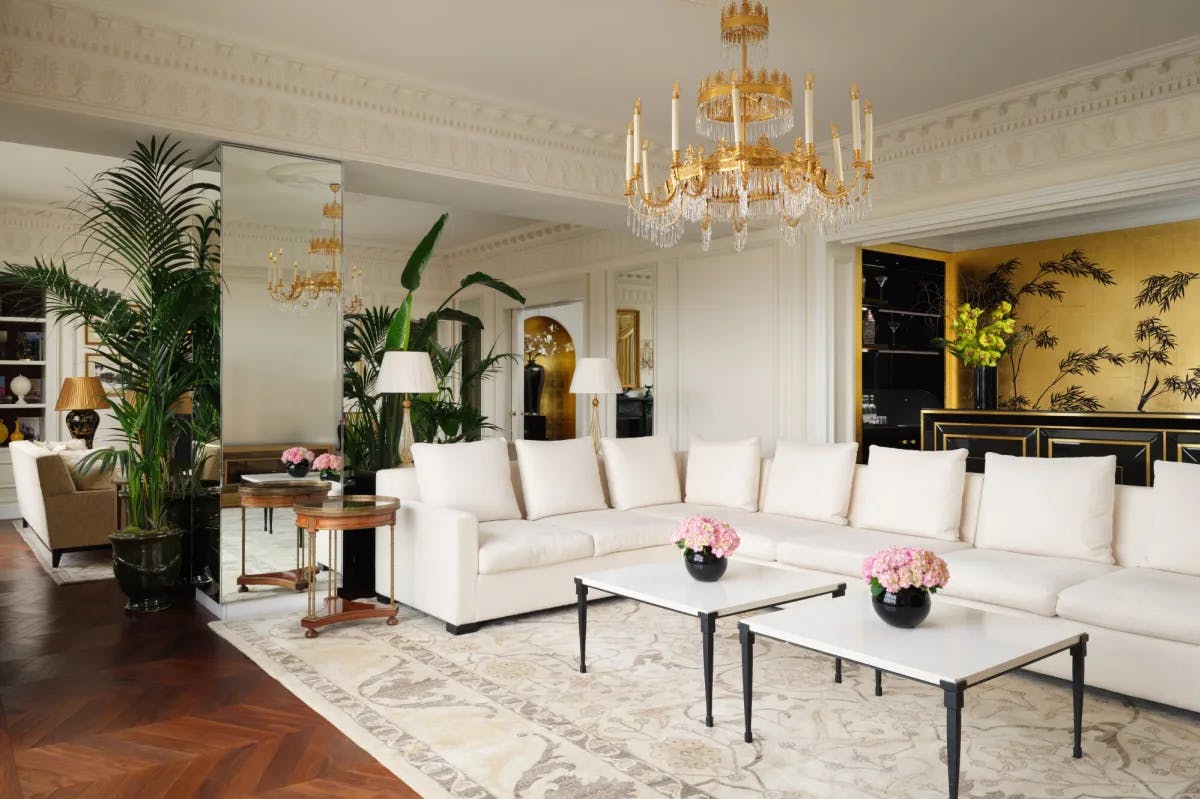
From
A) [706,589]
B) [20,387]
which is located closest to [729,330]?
[706,589]

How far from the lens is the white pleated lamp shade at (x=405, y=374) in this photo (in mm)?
5238

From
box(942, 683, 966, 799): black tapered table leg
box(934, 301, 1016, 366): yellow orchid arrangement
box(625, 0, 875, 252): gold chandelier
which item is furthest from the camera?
box(934, 301, 1016, 366): yellow orchid arrangement

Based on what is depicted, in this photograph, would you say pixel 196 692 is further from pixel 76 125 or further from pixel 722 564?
pixel 76 125

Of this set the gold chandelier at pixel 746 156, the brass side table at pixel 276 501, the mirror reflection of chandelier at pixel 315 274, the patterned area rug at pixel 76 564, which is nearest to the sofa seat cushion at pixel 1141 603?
the gold chandelier at pixel 746 156

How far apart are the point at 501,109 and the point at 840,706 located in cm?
387

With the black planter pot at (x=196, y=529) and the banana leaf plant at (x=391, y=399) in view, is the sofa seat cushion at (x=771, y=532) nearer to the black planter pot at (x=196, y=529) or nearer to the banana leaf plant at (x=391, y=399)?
the banana leaf plant at (x=391, y=399)

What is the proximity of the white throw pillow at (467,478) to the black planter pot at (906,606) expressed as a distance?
2414 millimetres

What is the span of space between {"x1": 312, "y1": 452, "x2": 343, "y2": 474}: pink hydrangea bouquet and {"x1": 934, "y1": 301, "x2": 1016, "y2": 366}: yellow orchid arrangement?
480 cm

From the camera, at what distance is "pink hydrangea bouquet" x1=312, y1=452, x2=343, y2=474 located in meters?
4.69

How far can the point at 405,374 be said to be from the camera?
206 inches

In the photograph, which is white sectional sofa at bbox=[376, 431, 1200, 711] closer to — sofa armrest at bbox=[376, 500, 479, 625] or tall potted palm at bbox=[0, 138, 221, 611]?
sofa armrest at bbox=[376, 500, 479, 625]

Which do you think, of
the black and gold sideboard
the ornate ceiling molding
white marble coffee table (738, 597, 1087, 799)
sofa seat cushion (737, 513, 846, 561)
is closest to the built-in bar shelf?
the black and gold sideboard

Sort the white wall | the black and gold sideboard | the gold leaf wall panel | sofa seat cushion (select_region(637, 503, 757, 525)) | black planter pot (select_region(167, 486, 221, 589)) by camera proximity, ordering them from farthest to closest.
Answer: the gold leaf wall panel → the white wall → the black and gold sideboard → sofa seat cushion (select_region(637, 503, 757, 525)) → black planter pot (select_region(167, 486, 221, 589))

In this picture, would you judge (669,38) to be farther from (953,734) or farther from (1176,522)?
(953,734)
